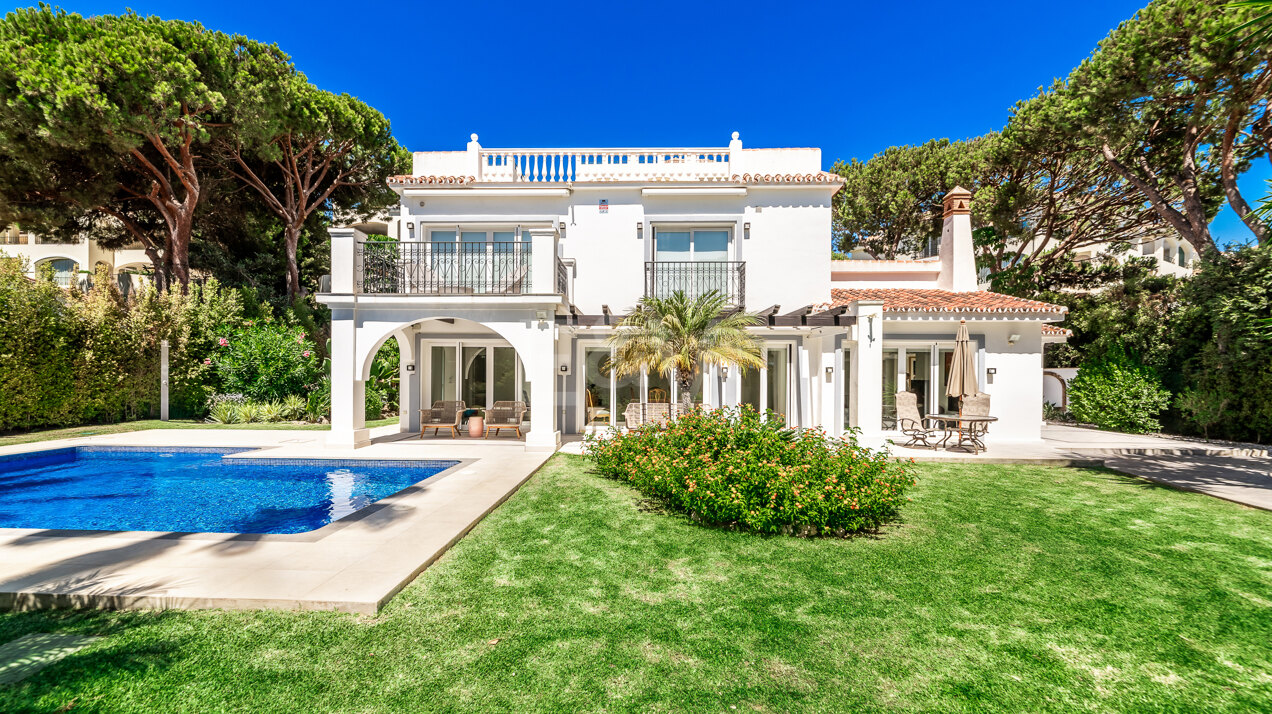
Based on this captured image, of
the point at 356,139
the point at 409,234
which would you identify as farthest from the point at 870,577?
the point at 356,139

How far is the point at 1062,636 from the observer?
4133mm

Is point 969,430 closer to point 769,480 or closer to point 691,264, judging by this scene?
point 691,264

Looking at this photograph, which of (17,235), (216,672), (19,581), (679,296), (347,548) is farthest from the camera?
(17,235)

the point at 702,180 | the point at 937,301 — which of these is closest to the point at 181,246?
the point at 702,180

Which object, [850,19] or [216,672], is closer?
[216,672]

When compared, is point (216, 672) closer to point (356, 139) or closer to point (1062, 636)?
point (1062, 636)

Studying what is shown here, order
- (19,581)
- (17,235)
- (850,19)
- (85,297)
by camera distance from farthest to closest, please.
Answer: (17,235) → (850,19) → (85,297) → (19,581)

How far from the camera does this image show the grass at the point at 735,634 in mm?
3305

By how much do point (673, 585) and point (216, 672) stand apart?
348 centimetres

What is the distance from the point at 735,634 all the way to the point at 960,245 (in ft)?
54.7

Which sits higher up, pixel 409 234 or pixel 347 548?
pixel 409 234

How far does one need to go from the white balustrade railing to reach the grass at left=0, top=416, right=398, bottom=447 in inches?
375

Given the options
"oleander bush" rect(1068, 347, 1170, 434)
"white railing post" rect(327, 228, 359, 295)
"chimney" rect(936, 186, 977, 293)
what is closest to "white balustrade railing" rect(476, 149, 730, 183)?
"white railing post" rect(327, 228, 359, 295)

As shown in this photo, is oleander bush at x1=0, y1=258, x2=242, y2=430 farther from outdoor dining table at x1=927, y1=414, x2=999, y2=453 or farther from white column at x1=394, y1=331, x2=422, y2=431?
outdoor dining table at x1=927, y1=414, x2=999, y2=453
